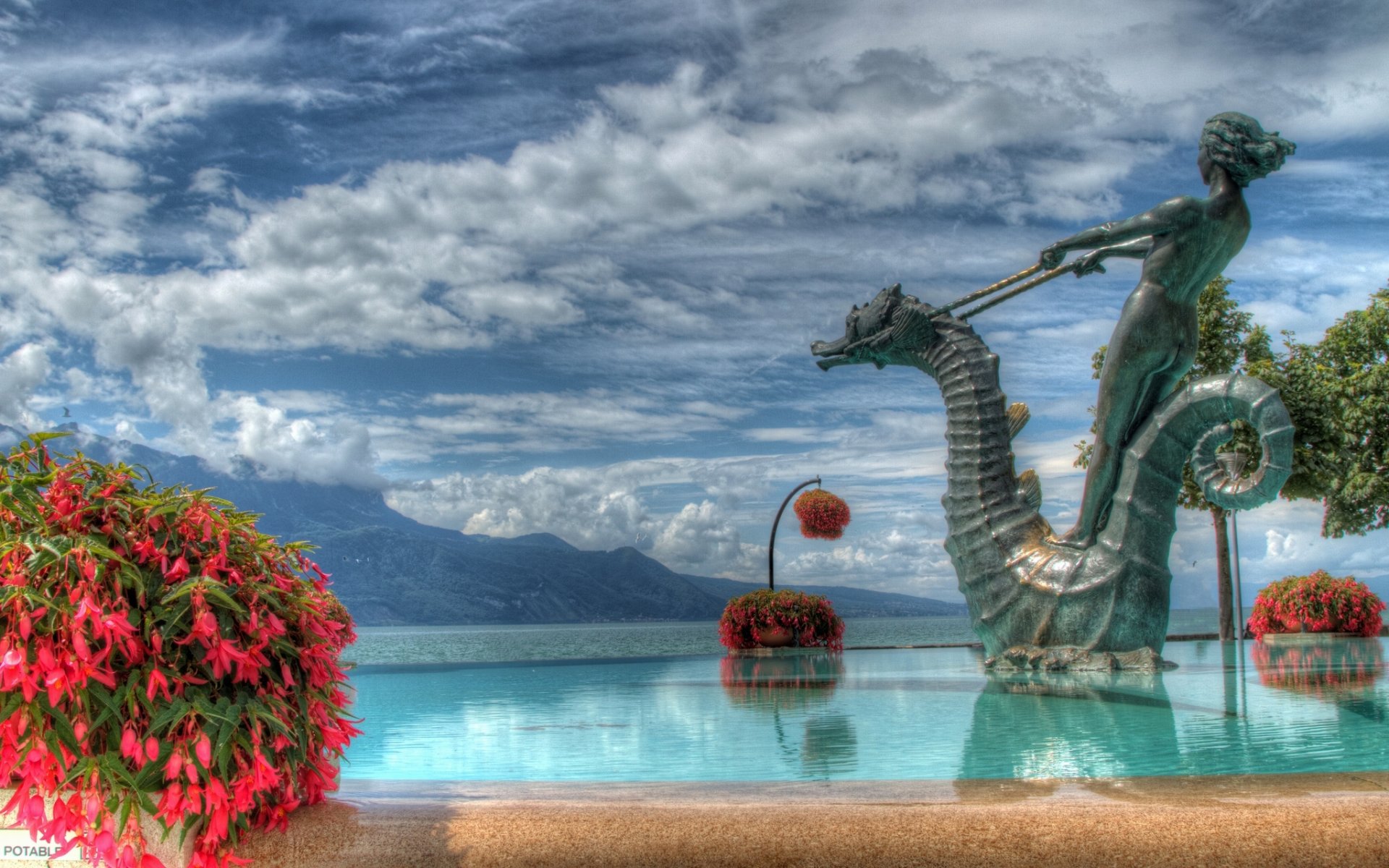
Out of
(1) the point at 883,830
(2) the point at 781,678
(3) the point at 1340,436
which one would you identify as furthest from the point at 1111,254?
(3) the point at 1340,436

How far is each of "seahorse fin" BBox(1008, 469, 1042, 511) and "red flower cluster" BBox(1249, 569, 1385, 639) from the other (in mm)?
11452

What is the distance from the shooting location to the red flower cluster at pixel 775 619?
18547 millimetres

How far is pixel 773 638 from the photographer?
727 inches

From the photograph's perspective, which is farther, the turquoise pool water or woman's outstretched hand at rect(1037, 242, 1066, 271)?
woman's outstretched hand at rect(1037, 242, 1066, 271)

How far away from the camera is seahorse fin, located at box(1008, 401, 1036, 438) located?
1141 cm

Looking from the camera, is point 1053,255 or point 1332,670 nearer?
point 1053,255

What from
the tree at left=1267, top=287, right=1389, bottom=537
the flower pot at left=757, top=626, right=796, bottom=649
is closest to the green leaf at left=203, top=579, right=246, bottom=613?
the flower pot at left=757, top=626, right=796, bottom=649

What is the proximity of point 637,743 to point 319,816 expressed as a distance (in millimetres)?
3284

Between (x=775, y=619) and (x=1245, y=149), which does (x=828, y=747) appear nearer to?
(x=1245, y=149)

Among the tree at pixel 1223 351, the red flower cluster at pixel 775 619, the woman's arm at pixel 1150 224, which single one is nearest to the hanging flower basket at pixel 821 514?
the red flower cluster at pixel 775 619

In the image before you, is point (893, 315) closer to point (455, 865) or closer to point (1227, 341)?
point (455, 865)

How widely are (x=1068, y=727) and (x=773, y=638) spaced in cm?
1216

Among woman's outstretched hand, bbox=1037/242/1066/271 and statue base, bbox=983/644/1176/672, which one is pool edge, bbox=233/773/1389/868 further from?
woman's outstretched hand, bbox=1037/242/1066/271

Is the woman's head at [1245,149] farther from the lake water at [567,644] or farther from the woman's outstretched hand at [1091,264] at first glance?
the lake water at [567,644]
